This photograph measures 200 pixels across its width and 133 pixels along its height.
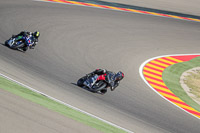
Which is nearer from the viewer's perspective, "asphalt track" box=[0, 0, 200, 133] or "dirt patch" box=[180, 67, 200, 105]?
"asphalt track" box=[0, 0, 200, 133]

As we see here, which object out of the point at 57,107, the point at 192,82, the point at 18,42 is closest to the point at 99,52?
the point at 18,42

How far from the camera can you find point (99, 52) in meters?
19.6

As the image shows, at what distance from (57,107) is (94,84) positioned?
10.8ft

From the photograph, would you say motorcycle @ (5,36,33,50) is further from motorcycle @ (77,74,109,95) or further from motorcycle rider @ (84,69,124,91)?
motorcycle rider @ (84,69,124,91)

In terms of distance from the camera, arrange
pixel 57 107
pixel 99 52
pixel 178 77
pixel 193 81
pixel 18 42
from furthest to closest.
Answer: pixel 99 52 → pixel 178 77 → pixel 193 81 → pixel 18 42 → pixel 57 107

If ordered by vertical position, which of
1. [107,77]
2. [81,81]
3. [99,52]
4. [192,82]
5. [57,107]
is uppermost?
[99,52]

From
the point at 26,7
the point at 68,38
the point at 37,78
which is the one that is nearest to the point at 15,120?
the point at 37,78

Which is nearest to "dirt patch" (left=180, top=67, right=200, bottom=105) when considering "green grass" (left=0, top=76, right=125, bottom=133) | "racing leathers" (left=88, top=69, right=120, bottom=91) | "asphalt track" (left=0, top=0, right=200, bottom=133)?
"asphalt track" (left=0, top=0, right=200, bottom=133)

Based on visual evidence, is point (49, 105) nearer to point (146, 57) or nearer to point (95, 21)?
point (146, 57)

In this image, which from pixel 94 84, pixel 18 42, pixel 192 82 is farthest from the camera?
pixel 192 82

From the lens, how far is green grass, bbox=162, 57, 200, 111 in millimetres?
16328

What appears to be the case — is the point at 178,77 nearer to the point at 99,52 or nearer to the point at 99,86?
the point at 99,52

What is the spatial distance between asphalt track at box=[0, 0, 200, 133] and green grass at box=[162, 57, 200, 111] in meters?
1.44

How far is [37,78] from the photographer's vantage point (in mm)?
13336
